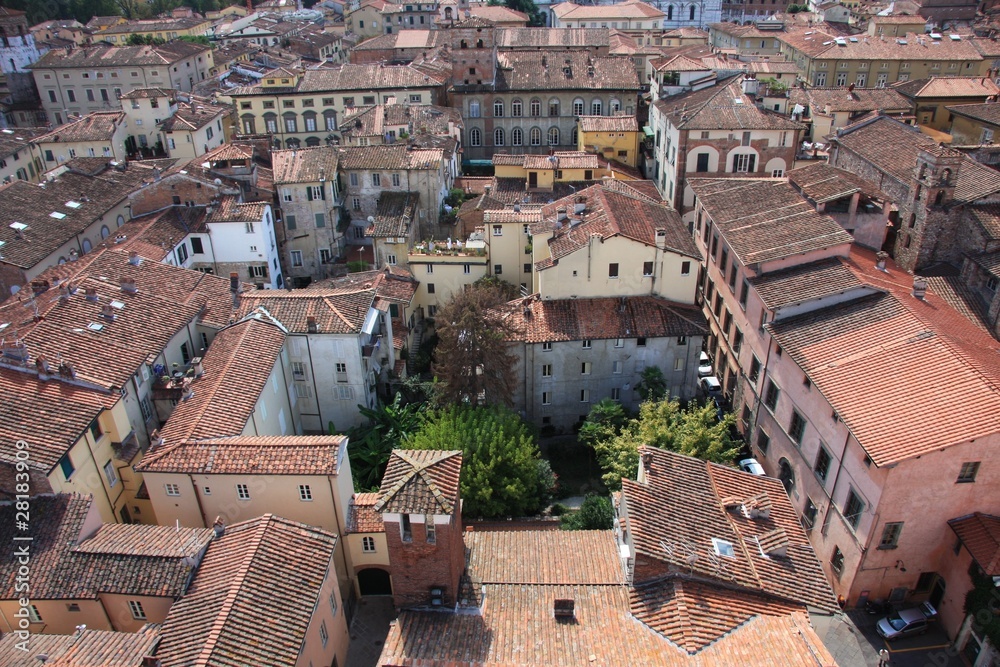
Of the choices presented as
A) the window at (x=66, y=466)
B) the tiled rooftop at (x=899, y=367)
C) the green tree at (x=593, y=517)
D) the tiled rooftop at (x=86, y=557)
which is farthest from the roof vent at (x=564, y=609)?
the window at (x=66, y=466)

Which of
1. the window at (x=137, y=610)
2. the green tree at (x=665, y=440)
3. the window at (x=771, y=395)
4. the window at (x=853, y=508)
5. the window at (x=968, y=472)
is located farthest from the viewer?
the window at (x=771, y=395)

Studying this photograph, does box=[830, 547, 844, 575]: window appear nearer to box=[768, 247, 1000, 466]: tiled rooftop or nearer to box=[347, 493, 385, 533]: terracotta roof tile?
box=[768, 247, 1000, 466]: tiled rooftop

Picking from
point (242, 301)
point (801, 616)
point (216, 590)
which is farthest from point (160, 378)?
point (801, 616)

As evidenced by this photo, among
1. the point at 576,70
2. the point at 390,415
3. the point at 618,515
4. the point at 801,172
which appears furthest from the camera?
the point at 576,70

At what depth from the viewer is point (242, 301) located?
126 feet

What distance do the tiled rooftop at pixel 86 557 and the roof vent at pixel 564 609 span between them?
12.3 meters

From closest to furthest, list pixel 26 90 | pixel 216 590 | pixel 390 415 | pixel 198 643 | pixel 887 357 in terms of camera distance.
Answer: pixel 198 643 < pixel 216 590 < pixel 887 357 < pixel 390 415 < pixel 26 90

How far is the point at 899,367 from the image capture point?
3066 centimetres

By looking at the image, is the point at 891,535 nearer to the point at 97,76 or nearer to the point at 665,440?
the point at 665,440

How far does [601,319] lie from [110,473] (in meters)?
25.7

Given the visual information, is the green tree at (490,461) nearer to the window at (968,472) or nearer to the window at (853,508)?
the window at (853,508)

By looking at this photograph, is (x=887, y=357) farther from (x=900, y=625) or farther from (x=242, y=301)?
(x=242, y=301)

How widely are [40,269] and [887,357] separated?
170ft

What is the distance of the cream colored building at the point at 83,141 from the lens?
70688 mm
